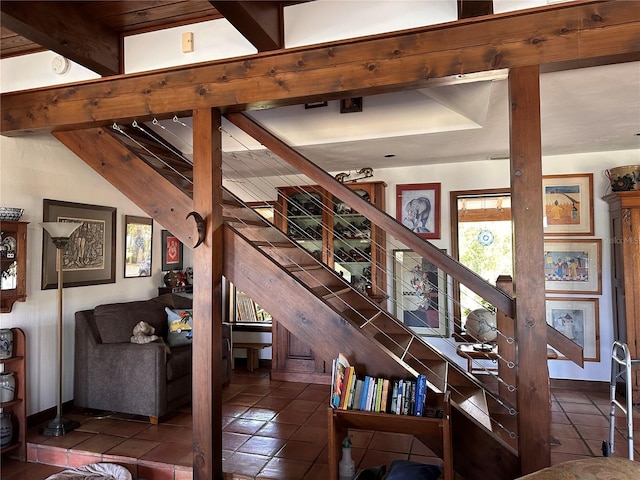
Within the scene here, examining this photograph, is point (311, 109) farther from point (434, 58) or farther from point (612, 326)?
point (612, 326)

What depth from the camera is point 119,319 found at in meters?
3.58

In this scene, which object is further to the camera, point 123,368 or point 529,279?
point 123,368

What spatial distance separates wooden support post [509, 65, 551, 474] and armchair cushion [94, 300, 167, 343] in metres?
3.03

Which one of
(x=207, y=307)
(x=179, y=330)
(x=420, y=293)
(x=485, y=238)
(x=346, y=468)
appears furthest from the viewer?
(x=420, y=293)

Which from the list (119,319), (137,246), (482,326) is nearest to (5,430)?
(119,319)

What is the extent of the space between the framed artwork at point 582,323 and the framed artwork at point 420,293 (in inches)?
42.7

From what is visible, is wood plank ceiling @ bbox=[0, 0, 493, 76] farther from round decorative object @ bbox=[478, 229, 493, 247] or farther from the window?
round decorative object @ bbox=[478, 229, 493, 247]

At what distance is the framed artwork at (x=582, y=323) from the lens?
161 inches

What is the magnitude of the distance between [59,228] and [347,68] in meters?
2.38

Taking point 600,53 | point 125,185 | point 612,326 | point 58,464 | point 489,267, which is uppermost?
point 600,53

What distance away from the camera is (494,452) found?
2.05 meters

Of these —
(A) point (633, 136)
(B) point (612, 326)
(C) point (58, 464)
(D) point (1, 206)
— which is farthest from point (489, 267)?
(D) point (1, 206)

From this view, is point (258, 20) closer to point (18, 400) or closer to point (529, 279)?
point (529, 279)

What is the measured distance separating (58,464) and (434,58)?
3.45 meters
